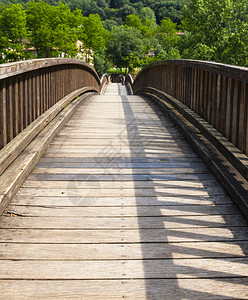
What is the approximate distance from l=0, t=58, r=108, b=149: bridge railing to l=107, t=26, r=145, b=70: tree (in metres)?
65.6

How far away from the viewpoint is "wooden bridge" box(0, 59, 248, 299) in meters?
2.30

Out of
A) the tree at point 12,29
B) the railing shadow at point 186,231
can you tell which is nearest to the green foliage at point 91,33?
the tree at point 12,29

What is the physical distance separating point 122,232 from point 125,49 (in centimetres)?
7171

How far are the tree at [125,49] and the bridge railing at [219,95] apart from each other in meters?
65.5

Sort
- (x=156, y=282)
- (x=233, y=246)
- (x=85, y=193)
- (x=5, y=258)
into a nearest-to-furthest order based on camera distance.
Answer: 1. (x=156, y=282)
2. (x=5, y=258)
3. (x=233, y=246)
4. (x=85, y=193)

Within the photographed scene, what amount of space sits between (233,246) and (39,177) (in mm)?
2095

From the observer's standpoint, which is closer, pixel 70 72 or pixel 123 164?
pixel 123 164

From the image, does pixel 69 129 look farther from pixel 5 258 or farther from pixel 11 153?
pixel 5 258

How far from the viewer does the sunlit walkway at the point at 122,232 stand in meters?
2.24

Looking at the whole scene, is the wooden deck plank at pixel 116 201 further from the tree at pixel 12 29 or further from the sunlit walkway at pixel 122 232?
the tree at pixel 12 29

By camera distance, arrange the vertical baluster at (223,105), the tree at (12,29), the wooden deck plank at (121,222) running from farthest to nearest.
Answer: the tree at (12,29) < the vertical baluster at (223,105) < the wooden deck plank at (121,222)

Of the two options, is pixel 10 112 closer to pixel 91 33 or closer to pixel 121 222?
pixel 121 222

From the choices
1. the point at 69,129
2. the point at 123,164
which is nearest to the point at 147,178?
the point at 123,164

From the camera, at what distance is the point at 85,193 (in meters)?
3.64
